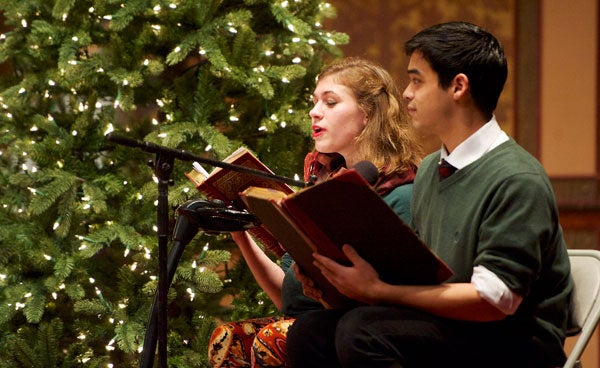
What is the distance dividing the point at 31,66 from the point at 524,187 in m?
2.36

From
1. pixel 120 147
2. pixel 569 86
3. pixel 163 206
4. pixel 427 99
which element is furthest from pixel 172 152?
pixel 569 86

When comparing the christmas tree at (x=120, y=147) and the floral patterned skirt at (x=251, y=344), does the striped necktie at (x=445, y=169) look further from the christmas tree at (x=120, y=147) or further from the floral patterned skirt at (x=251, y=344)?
the christmas tree at (x=120, y=147)

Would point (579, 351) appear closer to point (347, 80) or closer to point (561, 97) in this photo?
point (347, 80)

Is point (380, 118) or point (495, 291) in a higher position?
point (380, 118)

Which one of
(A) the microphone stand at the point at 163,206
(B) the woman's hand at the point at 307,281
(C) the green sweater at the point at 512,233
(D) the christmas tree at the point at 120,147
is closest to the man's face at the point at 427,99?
(C) the green sweater at the point at 512,233

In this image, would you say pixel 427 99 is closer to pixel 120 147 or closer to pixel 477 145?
pixel 477 145

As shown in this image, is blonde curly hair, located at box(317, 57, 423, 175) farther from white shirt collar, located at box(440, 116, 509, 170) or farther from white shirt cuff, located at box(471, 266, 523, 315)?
white shirt cuff, located at box(471, 266, 523, 315)

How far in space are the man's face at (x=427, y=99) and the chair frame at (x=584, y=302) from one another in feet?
1.51

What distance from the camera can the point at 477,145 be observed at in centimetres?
194

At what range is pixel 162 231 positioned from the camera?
196 cm

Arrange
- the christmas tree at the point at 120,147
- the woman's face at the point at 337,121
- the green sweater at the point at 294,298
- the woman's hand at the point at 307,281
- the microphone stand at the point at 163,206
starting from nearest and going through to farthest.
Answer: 1. the microphone stand at the point at 163,206
2. the woman's hand at the point at 307,281
3. the green sweater at the point at 294,298
4. the woman's face at the point at 337,121
5. the christmas tree at the point at 120,147

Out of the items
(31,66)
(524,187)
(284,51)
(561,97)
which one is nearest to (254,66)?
(284,51)

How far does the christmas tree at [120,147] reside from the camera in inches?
123

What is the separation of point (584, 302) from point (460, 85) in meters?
0.56
